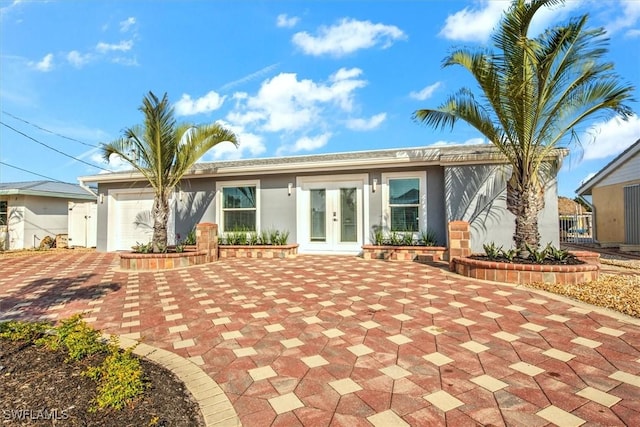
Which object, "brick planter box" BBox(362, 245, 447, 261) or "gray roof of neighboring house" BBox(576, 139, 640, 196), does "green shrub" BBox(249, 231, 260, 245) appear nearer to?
"brick planter box" BBox(362, 245, 447, 261)

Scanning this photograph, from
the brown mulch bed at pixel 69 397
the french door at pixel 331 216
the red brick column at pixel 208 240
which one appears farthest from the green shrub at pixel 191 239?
the brown mulch bed at pixel 69 397

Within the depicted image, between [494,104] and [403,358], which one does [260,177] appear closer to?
[494,104]

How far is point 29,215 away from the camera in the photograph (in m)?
14.9

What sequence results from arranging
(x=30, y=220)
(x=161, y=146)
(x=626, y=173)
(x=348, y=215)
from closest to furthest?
(x=161, y=146)
(x=348, y=215)
(x=626, y=173)
(x=30, y=220)

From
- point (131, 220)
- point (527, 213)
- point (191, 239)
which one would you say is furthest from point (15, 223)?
point (527, 213)

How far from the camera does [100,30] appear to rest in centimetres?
1034

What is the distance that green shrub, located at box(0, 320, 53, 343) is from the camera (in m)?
3.22

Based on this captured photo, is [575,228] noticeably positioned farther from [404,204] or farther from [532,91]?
[532,91]

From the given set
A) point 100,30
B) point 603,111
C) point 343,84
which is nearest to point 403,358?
point 603,111

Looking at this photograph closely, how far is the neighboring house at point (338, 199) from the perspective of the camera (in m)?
8.92

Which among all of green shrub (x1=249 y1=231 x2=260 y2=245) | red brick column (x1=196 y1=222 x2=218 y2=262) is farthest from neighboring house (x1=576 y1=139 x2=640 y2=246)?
red brick column (x1=196 y1=222 x2=218 y2=262)

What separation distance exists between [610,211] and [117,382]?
18665 millimetres

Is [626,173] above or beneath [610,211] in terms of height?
above

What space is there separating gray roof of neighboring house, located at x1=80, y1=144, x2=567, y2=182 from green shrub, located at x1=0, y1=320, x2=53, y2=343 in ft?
25.3
